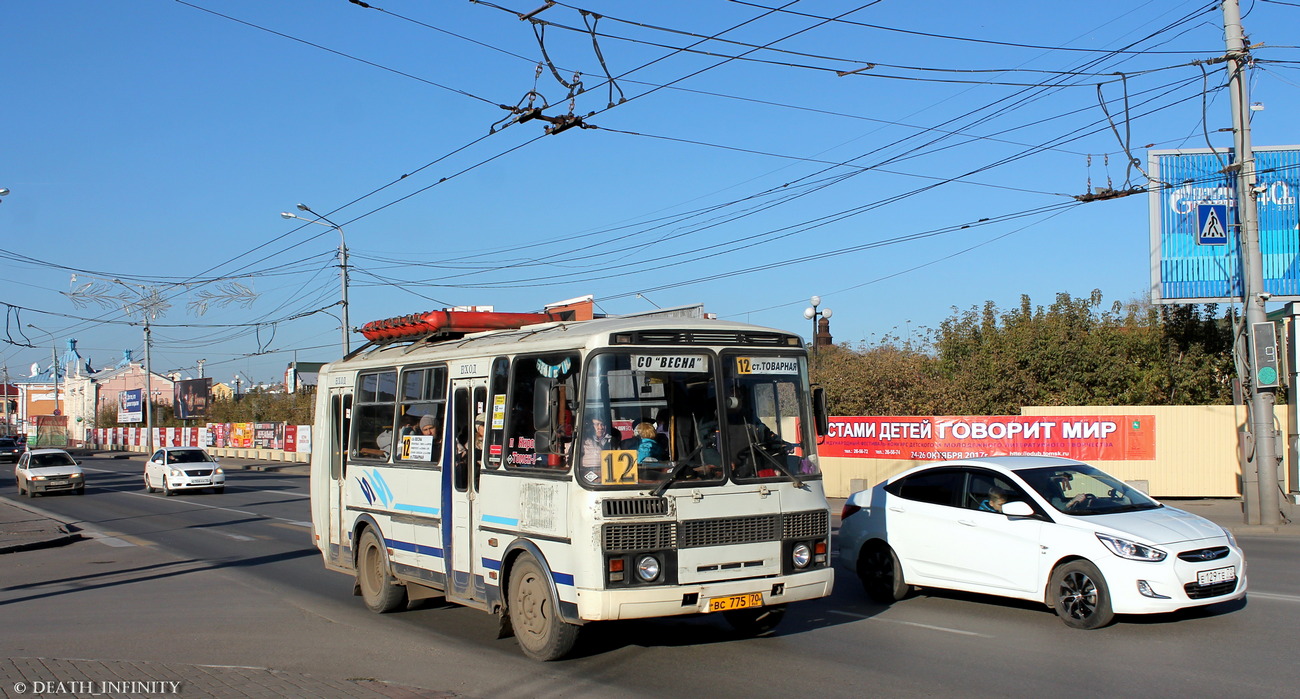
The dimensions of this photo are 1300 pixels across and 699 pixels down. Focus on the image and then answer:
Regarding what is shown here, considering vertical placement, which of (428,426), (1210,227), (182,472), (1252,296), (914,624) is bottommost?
(914,624)

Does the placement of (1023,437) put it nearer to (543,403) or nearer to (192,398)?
(543,403)

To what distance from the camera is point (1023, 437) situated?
23.5 meters

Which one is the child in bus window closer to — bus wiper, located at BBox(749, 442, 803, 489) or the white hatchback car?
bus wiper, located at BBox(749, 442, 803, 489)

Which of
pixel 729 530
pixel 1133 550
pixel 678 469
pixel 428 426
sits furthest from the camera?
pixel 428 426

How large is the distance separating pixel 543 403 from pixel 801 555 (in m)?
2.46

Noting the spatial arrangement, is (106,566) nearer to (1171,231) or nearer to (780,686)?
(780,686)

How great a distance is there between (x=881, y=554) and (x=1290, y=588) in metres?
4.35

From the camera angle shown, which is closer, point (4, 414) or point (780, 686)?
point (780, 686)

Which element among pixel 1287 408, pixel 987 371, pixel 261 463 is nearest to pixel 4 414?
pixel 261 463

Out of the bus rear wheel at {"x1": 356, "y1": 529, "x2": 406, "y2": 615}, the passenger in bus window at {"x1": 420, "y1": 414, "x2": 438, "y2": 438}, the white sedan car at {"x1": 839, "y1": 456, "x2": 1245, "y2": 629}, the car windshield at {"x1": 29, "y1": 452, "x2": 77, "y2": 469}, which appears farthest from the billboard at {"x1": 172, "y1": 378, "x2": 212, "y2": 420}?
the white sedan car at {"x1": 839, "y1": 456, "x2": 1245, "y2": 629}

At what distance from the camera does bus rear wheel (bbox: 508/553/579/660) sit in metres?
8.16

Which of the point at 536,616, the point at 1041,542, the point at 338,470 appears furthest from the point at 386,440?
the point at 1041,542

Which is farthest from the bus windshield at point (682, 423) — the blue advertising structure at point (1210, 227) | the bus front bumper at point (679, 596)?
the blue advertising structure at point (1210, 227)

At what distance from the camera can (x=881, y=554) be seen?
1123 cm
